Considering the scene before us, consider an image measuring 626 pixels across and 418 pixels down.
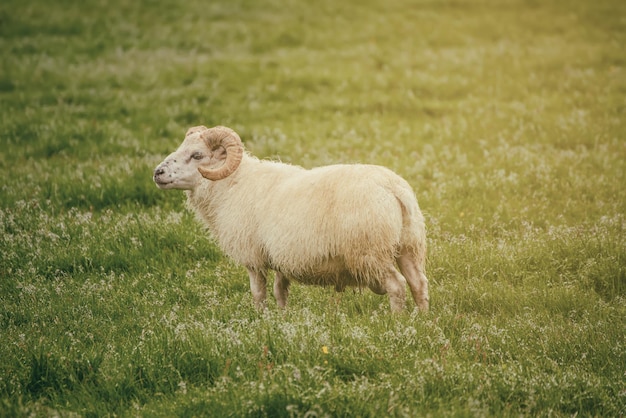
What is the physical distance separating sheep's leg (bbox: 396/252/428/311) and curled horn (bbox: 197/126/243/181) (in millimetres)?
2073

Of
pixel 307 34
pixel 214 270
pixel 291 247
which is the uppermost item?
pixel 307 34

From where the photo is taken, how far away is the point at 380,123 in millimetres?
14461

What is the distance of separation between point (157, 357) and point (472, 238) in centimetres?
476

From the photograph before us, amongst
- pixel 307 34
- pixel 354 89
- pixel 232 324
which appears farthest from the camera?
pixel 307 34

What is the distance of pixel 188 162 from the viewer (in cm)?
759

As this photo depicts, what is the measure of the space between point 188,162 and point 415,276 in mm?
2849

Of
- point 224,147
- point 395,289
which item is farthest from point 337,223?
point 224,147

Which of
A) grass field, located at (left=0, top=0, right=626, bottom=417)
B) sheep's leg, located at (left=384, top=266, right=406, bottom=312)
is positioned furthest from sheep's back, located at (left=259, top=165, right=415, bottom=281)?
grass field, located at (left=0, top=0, right=626, bottom=417)

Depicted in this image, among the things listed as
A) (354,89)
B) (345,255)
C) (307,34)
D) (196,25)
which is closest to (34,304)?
(345,255)

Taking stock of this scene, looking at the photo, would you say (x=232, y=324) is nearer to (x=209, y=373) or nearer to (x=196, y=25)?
(x=209, y=373)

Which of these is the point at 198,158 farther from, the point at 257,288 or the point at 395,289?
the point at 395,289

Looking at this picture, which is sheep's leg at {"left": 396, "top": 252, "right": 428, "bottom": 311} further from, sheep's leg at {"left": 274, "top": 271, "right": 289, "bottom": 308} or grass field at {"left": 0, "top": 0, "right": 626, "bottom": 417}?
sheep's leg at {"left": 274, "top": 271, "right": 289, "bottom": 308}

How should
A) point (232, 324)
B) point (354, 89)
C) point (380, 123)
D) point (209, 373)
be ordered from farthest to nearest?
point (354, 89)
point (380, 123)
point (232, 324)
point (209, 373)

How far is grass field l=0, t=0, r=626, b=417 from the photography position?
531 centimetres
